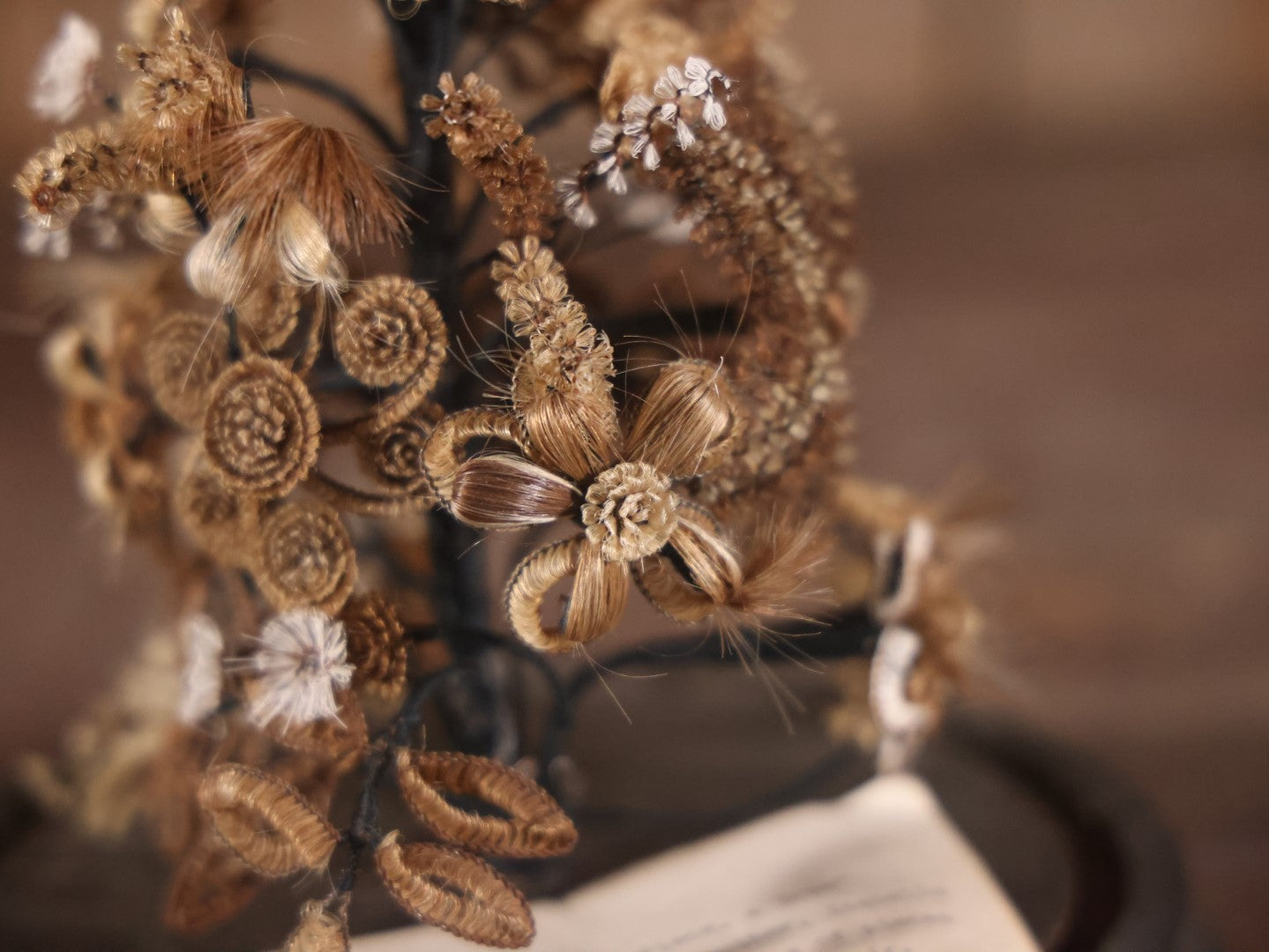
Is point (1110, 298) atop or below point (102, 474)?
below

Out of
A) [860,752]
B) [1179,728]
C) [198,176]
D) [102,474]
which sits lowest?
[1179,728]

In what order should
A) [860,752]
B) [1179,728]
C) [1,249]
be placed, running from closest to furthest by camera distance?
[860,752], [1179,728], [1,249]

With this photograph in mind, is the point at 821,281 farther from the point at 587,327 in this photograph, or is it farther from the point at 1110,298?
the point at 1110,298

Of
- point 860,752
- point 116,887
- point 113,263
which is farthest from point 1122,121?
point 116,887

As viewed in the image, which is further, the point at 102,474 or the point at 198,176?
the point at 102,474

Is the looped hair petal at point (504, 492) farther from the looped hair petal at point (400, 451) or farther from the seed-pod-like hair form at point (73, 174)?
the seed-pod-like hair form at point (73, 174)

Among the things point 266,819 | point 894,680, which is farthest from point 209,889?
point 894,680

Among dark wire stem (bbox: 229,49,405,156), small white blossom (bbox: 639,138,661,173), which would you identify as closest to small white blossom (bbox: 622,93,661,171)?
small white blossom (bbox: 639,138,661,173)
